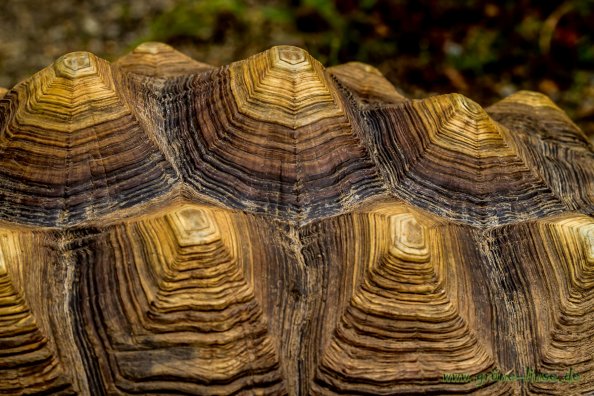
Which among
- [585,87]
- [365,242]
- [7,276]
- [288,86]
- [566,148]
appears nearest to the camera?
[7,276]

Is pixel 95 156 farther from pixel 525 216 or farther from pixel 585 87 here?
pixel 585 87

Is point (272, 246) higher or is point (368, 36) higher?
point (368, 36)

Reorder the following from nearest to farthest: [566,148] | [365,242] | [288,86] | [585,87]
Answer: [365,242] < [288,86] < [566,148] < [585,87]

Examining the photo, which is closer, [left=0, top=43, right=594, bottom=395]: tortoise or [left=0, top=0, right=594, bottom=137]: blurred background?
[left=0, top=43, right=594, bottom=395]: tortoise

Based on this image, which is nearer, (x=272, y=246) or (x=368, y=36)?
(x=272, y=246)

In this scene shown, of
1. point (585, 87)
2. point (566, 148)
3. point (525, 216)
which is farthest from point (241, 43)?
point (525, 216)
